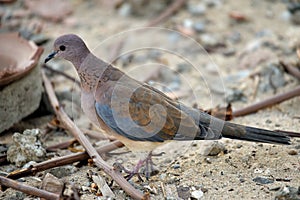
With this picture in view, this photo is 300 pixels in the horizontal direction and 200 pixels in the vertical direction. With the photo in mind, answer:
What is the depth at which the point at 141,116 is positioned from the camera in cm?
349

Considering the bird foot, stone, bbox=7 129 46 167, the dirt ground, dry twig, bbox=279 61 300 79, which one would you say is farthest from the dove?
dry twig, bbox=279 61 300 79

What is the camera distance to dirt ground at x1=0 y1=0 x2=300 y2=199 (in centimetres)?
348

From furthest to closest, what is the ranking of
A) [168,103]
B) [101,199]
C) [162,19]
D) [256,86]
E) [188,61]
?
1. [162,19]
2. [188,61]
3. [256,86]
4. [168,103]
5. [101,199]

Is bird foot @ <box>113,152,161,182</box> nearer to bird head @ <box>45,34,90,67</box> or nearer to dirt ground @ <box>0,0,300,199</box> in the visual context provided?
dirt ground @ <box>0,0,300,199</box>

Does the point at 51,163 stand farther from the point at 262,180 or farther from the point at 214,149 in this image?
the point at 262,180

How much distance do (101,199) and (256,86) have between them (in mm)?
2212

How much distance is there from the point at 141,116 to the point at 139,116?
13mm

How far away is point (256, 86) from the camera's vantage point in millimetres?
4980

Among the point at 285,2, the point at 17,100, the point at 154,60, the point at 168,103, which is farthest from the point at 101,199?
the point at 285,2

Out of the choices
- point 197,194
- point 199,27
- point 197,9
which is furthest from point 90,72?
point 197,9

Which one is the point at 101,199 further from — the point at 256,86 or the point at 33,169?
the point at 256,86

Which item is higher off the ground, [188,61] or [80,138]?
[80,138]

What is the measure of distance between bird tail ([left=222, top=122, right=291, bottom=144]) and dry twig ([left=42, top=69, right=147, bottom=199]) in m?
0.75

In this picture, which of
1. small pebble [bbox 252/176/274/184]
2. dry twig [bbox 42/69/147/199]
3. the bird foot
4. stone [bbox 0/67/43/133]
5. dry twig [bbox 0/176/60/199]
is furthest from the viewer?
stone [bbox 0/67/43/133]
